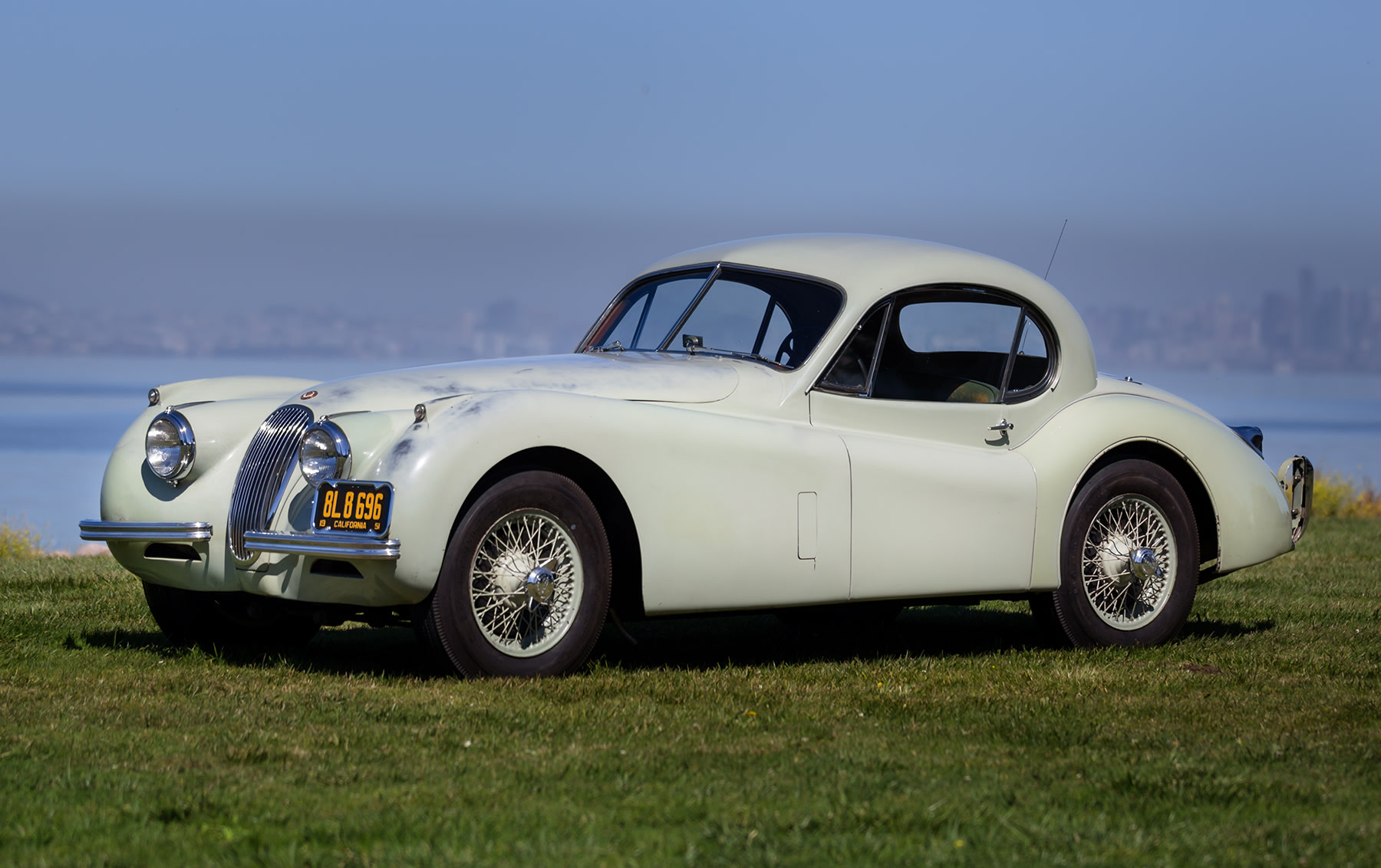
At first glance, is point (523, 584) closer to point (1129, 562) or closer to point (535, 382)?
point (535, 382)

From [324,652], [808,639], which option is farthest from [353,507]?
[808,639]

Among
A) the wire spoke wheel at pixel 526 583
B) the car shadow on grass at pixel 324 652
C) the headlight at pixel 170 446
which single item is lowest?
the car shadow on grass at pixel 324 652

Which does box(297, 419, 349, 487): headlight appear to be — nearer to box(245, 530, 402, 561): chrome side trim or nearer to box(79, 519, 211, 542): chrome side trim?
box(245, 530, 402, 561): chrome side trim

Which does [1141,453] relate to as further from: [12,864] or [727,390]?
[12,864]

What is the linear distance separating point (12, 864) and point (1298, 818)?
328 cm

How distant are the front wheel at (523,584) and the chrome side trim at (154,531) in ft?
3.79

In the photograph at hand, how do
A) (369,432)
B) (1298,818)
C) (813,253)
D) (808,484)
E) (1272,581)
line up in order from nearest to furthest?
(1298,818) < (369,432) < (808,484) < (813,253) < (1272,581)

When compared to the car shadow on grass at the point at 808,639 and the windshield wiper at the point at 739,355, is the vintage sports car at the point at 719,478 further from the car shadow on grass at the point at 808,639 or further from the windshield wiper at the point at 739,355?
the car shadow on grass at the point at 808,639

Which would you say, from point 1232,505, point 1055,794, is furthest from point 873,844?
point 1232,505

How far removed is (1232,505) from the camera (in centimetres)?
780

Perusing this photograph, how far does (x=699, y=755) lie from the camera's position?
4816 mm

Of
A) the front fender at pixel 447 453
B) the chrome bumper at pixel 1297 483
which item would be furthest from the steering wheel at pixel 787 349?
the chrome bumper at pixel 1297 483

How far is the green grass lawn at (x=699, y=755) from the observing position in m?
3.78

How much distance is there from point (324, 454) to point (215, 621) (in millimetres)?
1628
